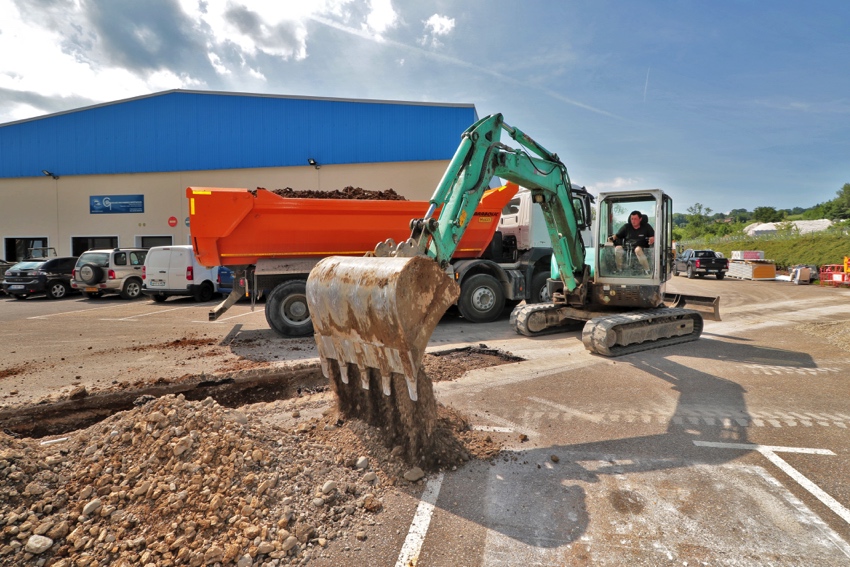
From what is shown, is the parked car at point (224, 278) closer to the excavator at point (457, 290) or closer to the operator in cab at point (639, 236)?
the excavator at point (457, 290)

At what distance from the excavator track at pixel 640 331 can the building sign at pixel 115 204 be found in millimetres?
24495

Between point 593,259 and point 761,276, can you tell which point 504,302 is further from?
point 761,276

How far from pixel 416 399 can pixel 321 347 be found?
1.18m

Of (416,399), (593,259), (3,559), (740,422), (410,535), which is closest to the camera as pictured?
(3,559)

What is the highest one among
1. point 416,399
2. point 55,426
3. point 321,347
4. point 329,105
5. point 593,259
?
point 329,105

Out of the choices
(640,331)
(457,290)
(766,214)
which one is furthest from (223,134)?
(766,214)

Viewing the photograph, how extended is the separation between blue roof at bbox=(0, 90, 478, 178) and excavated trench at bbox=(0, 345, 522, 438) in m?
16.8

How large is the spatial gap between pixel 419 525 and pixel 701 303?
7611 mm

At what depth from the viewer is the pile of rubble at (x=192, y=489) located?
2.66 metres

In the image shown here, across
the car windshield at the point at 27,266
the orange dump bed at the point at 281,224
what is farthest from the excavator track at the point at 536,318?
the car windshield at the point at 27,266

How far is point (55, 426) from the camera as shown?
4.86 meters

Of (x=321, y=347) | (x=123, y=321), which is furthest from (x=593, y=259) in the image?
(x=123, y=321)

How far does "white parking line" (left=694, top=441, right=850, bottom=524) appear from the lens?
3.18m

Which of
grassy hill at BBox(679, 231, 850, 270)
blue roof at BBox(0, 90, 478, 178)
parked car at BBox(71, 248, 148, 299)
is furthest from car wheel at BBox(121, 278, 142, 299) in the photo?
grassy hill at BBox(679, 231, 850, 270)
